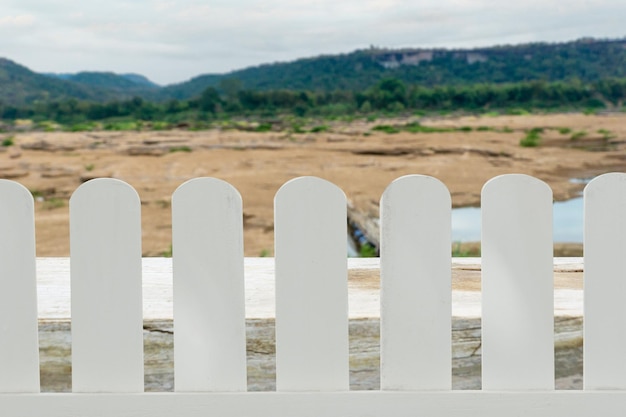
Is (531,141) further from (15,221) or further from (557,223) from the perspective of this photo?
(15,221)

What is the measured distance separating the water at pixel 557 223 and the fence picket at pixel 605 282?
21.6ft

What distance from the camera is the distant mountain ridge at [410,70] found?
7112cm

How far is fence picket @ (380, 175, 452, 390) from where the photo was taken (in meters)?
1.66

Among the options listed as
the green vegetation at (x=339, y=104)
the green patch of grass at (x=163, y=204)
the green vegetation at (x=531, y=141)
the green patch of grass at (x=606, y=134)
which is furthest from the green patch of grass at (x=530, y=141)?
the green vegetation at (x=339, y=104)

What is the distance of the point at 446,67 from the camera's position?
258 ft

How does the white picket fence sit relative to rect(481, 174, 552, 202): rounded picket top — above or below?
below

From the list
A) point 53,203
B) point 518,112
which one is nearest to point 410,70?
point 518,112

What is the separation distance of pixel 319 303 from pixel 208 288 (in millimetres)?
238

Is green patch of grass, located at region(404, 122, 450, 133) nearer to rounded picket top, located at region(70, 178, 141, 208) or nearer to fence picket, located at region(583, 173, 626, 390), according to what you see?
fence picket, located at region(583, 173, 626, 390)

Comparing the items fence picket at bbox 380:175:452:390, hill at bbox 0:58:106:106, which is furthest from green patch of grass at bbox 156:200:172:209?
hill at bbox 0:58:106:106

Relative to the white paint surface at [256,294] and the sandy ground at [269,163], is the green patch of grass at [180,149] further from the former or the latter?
the white paint surface at [256,294]

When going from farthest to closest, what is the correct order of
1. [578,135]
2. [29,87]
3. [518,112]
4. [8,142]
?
[29,87]
[518,112]
[8,142]
[578,135]

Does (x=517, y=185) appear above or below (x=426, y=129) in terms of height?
below

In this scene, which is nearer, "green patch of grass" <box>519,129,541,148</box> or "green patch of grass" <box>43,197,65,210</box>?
"green patch of grass" <box>43,197,65,210</box>
